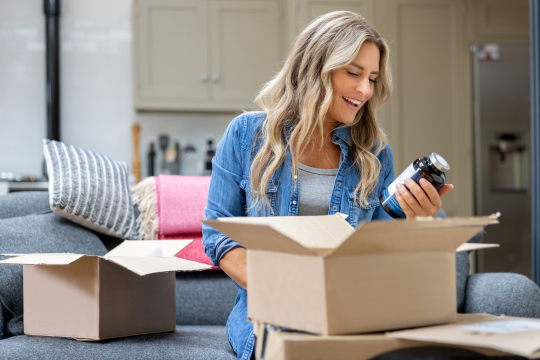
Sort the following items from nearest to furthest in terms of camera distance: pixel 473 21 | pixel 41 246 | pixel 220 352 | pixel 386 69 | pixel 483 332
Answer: pixel 483 332 < pixel 220 352 < pixel 386 69 < pixel 41 246 < pixel 473 21

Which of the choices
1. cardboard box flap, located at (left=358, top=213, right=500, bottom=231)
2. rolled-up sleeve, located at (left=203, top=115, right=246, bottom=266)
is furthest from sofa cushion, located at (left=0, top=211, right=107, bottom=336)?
cardboard box flap, located at (left=358, top=213, right=500, bottom=231)

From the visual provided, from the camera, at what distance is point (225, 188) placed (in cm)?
118

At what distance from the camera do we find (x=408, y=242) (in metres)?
0.63

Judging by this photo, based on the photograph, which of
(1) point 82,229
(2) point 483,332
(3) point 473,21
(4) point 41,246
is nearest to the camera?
(2) point 483,332

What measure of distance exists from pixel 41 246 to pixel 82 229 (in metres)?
0.16

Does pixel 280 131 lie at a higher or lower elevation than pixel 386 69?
lower

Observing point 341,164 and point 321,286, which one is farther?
Result: point 341,164

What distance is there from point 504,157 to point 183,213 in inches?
92.3

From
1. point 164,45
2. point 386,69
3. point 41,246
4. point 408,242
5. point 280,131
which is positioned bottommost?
point 41,246

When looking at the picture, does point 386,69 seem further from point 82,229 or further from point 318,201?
point 82,229

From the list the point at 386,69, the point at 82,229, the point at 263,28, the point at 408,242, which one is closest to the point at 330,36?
the point at 386,69

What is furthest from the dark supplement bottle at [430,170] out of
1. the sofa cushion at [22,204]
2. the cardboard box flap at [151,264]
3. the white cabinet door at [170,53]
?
the white cabinet door at [170,53]

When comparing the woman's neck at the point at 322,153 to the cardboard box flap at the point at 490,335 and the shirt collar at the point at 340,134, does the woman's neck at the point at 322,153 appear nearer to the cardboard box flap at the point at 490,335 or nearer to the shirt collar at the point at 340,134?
the shirt collar at the point at 340,134

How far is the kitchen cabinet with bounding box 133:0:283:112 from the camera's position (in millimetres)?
3301
